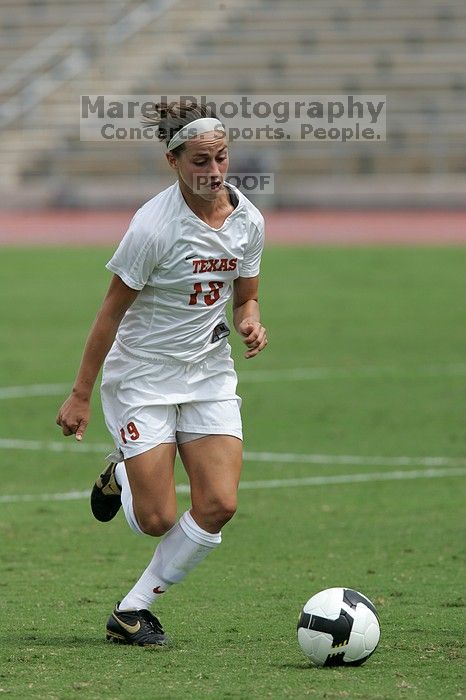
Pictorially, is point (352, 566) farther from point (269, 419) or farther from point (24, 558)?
point (269, 419)

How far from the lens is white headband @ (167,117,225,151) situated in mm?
5531

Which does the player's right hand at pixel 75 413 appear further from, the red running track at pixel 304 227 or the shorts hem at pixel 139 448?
the red running track at pixel 304 227

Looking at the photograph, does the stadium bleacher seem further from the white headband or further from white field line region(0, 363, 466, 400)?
the white headband

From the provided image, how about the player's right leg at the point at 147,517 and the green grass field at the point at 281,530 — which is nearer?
the green grass field at the point at 281,530

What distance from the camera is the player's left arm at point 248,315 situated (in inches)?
227

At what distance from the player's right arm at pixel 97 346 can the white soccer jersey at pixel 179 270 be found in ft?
0.29

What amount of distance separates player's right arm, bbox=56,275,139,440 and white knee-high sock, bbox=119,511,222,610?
62cm

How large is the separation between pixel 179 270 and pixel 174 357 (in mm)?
386

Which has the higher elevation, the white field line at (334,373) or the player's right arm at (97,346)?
the player's right arm at (97,346)

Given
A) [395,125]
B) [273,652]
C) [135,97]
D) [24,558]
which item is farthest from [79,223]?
[273,652]

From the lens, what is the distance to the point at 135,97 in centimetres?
3253

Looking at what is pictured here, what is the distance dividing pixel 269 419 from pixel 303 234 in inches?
607

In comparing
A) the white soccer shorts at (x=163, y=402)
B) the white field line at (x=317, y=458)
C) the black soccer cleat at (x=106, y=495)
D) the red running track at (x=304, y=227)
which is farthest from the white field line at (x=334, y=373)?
the red running track at (x=304, y=227)

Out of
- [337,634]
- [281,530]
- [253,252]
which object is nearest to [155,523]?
[337,634]
